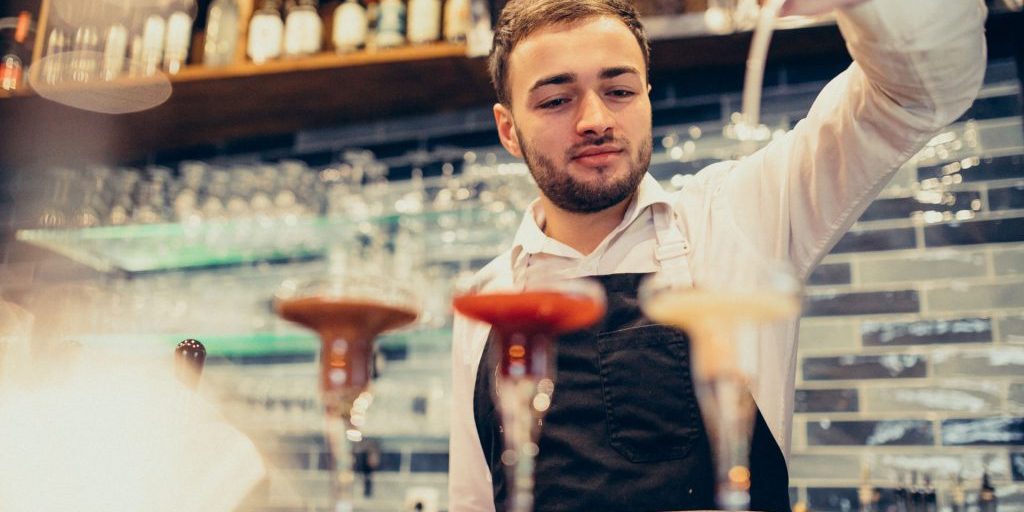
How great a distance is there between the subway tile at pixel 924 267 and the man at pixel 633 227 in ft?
3.08

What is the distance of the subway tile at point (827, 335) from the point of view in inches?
99.1

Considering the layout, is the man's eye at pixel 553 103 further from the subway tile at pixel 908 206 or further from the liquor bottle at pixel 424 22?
A: the subway tile at pixel 908 206

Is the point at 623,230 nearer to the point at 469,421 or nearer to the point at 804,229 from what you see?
the point at 804,229

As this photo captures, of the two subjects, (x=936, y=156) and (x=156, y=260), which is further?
(x=156, y=260)

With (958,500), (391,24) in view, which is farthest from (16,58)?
(958,500)

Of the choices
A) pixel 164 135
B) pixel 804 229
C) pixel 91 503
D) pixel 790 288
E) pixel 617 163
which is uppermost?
pixel 164 135

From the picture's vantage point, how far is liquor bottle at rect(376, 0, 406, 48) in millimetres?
2727

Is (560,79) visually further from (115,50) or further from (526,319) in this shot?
(115,50)

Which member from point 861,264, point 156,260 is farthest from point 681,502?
point 156,260

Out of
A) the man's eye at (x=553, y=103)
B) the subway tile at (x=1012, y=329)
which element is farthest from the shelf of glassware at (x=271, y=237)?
the subway tile at (x=1012, y=329)

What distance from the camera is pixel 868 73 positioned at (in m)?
1.25

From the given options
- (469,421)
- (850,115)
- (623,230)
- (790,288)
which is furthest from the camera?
(469,421)

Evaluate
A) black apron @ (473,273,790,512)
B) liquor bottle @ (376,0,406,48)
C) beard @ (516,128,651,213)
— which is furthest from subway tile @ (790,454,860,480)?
liquor bottle @ (376,0,406,48)

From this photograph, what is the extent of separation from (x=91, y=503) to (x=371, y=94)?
187cm
